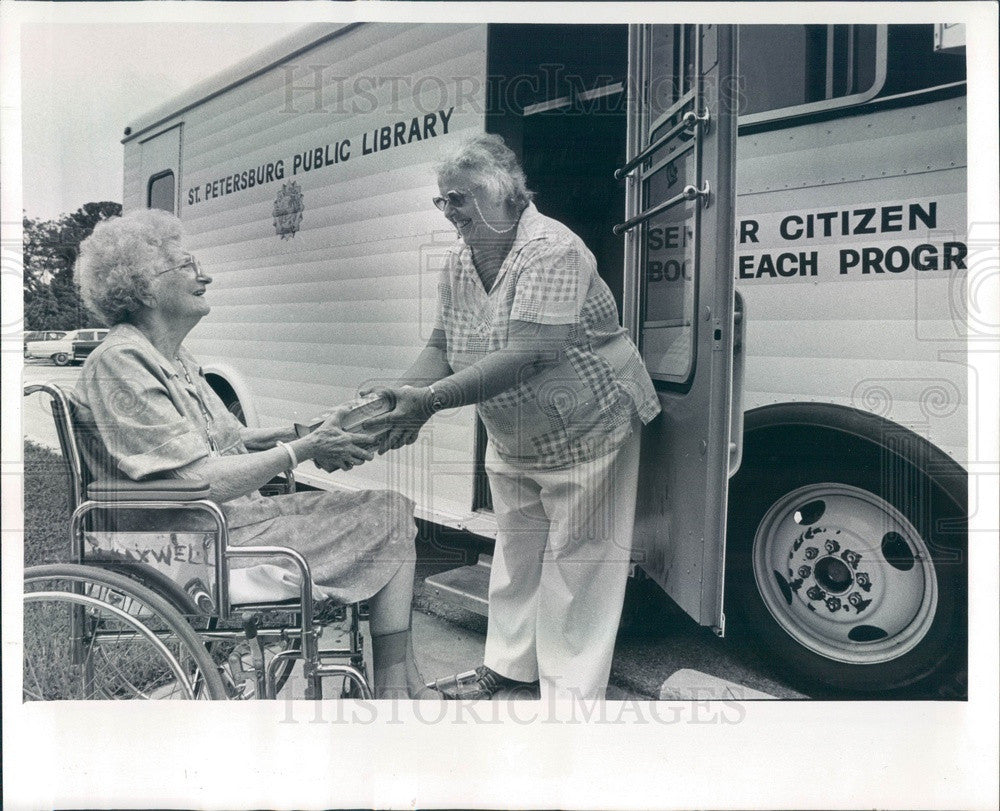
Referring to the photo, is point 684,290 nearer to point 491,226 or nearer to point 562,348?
point 562,348

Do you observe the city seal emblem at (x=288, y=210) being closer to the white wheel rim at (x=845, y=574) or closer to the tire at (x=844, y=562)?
the tire at (x=844, y=562)

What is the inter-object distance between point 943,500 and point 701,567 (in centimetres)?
72

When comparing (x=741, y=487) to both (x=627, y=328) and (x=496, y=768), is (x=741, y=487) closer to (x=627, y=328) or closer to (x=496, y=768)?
(x=627, y=328)

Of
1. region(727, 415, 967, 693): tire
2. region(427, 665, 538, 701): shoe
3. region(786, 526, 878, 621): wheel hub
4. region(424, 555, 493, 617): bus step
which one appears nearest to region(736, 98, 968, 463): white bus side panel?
region(727, 415, 967, 693): tire

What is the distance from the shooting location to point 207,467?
2.28 m

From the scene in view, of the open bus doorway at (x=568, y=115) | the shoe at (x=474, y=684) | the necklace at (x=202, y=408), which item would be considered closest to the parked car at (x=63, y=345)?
the necklace at (x=202, y=408)

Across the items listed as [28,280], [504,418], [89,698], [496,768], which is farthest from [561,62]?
[89,698]

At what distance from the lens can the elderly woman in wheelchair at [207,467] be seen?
224 cm

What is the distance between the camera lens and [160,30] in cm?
238

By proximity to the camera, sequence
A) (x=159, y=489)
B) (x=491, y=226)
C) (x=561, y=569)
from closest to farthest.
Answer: (x=159, y=489) < (x=491, y=226) < (x=561, y=569)

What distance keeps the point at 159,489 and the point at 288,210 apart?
846 mm

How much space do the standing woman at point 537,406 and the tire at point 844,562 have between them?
1.28 feet

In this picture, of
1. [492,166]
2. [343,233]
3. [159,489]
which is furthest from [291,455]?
[492,166]

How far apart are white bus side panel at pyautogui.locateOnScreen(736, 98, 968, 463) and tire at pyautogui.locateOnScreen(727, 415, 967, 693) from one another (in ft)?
0.51
